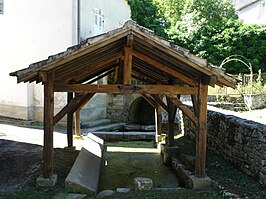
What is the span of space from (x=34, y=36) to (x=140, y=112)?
24.7ft

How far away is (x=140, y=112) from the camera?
704 inches

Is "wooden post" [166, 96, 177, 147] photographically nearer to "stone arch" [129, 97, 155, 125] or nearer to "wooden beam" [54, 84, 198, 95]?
"wooden beam" [54, 84, 198, 95]

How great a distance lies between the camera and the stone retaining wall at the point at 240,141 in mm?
5418

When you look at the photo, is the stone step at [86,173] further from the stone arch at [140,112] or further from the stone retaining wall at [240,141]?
the stone arch at [140,112]

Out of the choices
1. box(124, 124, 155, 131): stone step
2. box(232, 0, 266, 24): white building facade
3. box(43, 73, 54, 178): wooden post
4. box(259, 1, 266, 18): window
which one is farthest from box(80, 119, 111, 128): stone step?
box(259, 1, 266, 18): window

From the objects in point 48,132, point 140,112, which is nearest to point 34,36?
point 140,112

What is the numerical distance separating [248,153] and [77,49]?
3.88m

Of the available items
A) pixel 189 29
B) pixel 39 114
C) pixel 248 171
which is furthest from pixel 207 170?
pixel 189 29

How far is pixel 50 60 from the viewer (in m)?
5.09

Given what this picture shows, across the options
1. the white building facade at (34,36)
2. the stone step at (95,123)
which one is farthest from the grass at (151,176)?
the white building facade at (34,36)

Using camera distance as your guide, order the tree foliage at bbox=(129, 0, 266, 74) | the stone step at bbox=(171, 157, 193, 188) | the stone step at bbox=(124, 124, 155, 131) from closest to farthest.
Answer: the stone step at bbox=(171, 157, 193, 188) < the stone step at bbox=(124, 124, 155, 131) < the tree foliage at bbox=(129, 0, 266, 74)

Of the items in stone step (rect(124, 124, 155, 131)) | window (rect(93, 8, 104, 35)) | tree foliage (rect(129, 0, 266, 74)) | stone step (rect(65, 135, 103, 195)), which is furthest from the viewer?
tree foliage (rect(129, 0, 266, 74))

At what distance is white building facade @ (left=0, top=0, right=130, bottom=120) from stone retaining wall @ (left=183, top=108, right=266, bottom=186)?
26.0 feet

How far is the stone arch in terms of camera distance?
53.4ft
